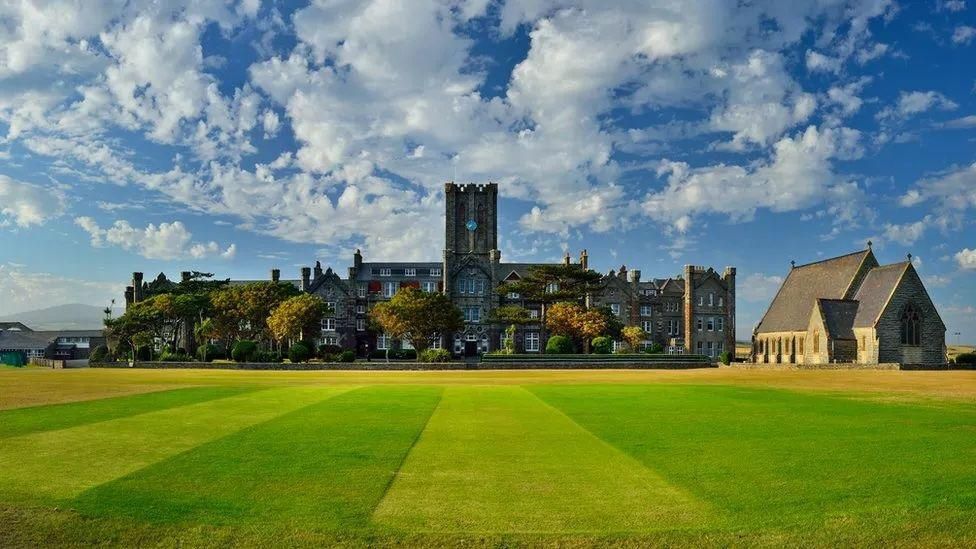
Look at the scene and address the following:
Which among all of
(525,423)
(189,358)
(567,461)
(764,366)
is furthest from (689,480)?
(189,358)

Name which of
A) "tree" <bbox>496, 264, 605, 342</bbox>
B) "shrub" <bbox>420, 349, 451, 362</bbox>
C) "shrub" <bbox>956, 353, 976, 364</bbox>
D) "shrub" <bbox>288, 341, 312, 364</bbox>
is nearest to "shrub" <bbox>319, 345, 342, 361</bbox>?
"shrub" <bbox>288, 341, 312, 364</bbox>

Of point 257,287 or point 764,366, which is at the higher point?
point 257,287

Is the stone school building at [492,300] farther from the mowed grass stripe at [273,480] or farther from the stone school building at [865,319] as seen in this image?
the mowed grass stripe at [273,480]

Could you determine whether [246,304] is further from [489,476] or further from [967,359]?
[489,476]

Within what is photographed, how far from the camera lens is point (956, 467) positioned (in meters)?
13.6

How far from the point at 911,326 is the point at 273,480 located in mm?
69463

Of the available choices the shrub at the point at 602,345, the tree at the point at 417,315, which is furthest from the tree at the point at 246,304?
the shrub at the point at 602,345

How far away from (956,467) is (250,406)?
71.2 ft

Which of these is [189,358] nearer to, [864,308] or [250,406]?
[250,406]

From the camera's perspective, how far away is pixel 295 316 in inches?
2943

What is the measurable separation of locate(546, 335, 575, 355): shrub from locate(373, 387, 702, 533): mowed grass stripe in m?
56.7

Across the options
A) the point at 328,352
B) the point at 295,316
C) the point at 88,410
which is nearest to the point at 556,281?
the point at 328,352

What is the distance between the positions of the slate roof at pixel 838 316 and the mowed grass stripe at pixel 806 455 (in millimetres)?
46538

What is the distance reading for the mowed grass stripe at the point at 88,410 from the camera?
20.2m
